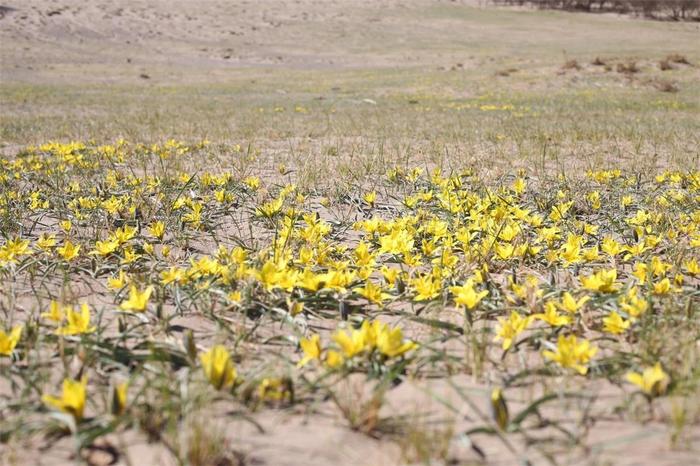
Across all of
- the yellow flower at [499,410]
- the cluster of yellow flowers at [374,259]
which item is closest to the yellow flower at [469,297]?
the cluster of yellow flowers at [374,259]

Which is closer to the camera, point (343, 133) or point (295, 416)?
point (295, 416)

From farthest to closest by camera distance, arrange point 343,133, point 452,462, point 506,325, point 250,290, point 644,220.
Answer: point 343,133 → point 644,220 → point 250,290 → point 506,325 → point 452,462

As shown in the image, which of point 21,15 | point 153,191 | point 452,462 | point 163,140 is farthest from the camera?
point 21,15

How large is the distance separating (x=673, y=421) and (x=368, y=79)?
27823 mm

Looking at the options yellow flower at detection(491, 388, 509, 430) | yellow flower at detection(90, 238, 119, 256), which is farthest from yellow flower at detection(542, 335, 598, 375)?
yellow flower at detection(90, 238, 119, 256)

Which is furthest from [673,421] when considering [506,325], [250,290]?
[250,290]

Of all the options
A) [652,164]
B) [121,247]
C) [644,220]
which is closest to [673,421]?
[644,220]

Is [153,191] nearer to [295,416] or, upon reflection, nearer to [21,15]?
[295,416]

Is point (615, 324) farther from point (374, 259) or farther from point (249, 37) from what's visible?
point (249, 37)

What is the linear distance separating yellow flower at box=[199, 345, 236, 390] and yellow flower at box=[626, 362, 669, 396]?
3.42 ft

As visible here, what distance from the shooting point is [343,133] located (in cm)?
848

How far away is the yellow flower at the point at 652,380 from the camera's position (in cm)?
141

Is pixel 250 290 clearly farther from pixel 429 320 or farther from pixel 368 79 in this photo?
pixel 368 79

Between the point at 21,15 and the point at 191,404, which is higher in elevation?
the point at 21,15
